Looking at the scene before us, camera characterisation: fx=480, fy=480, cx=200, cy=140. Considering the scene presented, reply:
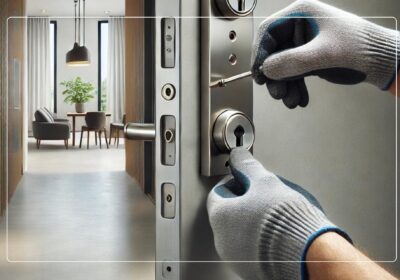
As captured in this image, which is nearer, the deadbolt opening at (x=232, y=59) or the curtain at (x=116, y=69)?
the deadbolt opening at (x=232, y=59)

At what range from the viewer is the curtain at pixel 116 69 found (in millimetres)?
417

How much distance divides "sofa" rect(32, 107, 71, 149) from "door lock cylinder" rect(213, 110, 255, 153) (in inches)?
5.3

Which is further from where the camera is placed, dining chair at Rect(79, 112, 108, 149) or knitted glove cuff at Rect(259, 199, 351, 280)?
dining chair at Rect(79, 112, 108, 149)

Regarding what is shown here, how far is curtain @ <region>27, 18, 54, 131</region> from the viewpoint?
1.20 feet

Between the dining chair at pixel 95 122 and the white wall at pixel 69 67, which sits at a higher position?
the white wall at pixel 69 67

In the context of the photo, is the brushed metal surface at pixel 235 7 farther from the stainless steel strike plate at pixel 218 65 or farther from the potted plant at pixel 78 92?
the potted plant at pixel 78 92

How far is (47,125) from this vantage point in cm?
41

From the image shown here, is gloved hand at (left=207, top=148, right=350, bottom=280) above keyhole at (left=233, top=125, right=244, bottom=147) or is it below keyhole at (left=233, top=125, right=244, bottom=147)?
below

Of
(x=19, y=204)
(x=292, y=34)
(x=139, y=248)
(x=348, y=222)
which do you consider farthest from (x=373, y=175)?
(x=139, y=248)

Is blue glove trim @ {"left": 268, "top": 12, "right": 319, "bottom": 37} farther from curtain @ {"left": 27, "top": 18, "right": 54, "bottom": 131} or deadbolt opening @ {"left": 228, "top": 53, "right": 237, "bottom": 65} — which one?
curtain @ {"left": 27, "top": 18, "right": 54, "bottom": 131}

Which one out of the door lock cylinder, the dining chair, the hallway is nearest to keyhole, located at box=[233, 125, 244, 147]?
the door lock cylinder

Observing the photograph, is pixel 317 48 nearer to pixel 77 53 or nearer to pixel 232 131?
pixel 232 131

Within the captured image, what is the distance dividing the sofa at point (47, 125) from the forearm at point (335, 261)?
210 mm

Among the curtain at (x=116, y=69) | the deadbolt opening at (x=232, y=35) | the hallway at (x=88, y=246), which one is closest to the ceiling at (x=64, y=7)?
the curtain at (x=116, y=69)
